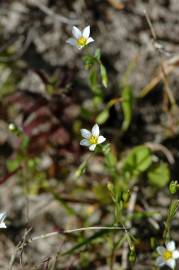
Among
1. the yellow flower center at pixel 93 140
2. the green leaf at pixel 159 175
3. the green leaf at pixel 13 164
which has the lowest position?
the green leaf at pixel 159 175

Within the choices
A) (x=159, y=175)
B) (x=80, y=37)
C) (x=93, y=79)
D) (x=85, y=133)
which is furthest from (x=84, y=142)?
(x=159, y=175)

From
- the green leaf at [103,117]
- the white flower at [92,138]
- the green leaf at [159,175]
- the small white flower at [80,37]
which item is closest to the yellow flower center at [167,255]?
the white flower at [92,138]

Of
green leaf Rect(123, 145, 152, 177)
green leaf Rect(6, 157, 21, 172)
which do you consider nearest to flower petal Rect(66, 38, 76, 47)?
green leaf Rect(123, 145, 152, 177)

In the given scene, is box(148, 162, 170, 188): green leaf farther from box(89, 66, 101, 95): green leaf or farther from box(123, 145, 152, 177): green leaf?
box(89, 66, 101, 95): green leaf

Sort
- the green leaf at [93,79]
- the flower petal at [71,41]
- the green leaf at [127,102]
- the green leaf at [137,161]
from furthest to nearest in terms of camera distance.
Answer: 1. the green leaf at [127,102]
2. the green leaf at [137,161]
3. the green leaf at [93,79]
4. the flower petal at [71,41]

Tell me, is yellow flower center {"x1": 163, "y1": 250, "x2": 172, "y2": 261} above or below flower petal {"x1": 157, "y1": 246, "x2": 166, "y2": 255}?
below

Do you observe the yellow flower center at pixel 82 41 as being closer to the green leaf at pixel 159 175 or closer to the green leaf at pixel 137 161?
the green leaf at pixel 137 161
